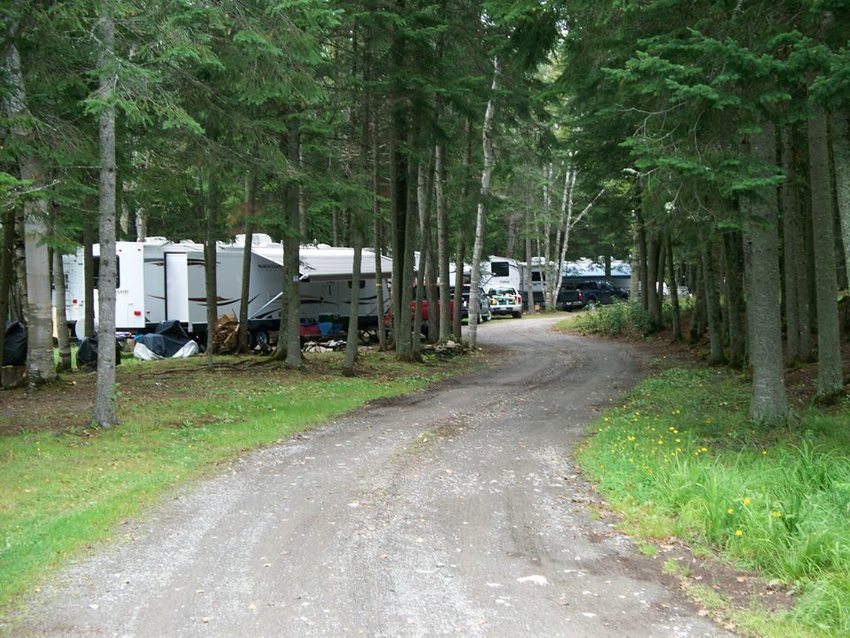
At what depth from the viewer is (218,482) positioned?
26.2 feet

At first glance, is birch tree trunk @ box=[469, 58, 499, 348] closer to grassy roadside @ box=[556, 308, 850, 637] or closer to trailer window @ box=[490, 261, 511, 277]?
grassy roadside @ box=[556, 308, 850, 637]

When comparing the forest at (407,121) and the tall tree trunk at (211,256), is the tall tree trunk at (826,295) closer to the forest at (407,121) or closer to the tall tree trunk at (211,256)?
the forest at (407,121)

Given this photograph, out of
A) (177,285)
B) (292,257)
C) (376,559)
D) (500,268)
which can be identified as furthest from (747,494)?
(500,268)

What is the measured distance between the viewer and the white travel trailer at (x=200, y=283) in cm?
2267

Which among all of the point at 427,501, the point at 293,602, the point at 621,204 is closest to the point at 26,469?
the point at 427,501

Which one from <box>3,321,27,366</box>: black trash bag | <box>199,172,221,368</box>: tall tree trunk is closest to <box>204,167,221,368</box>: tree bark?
<box>199,172,221,368</box>: tall tree trunk

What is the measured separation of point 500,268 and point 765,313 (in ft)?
122

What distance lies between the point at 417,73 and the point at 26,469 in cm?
1123

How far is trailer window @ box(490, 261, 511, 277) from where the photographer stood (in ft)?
153

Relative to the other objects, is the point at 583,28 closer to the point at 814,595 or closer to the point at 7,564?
the point at 814,595

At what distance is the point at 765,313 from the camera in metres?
9.95

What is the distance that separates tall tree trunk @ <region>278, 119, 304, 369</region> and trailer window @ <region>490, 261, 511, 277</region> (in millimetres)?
28957

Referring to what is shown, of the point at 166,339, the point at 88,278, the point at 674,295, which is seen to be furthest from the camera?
the point at 674,295

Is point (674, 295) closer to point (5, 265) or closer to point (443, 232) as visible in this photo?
point (443, 232)
